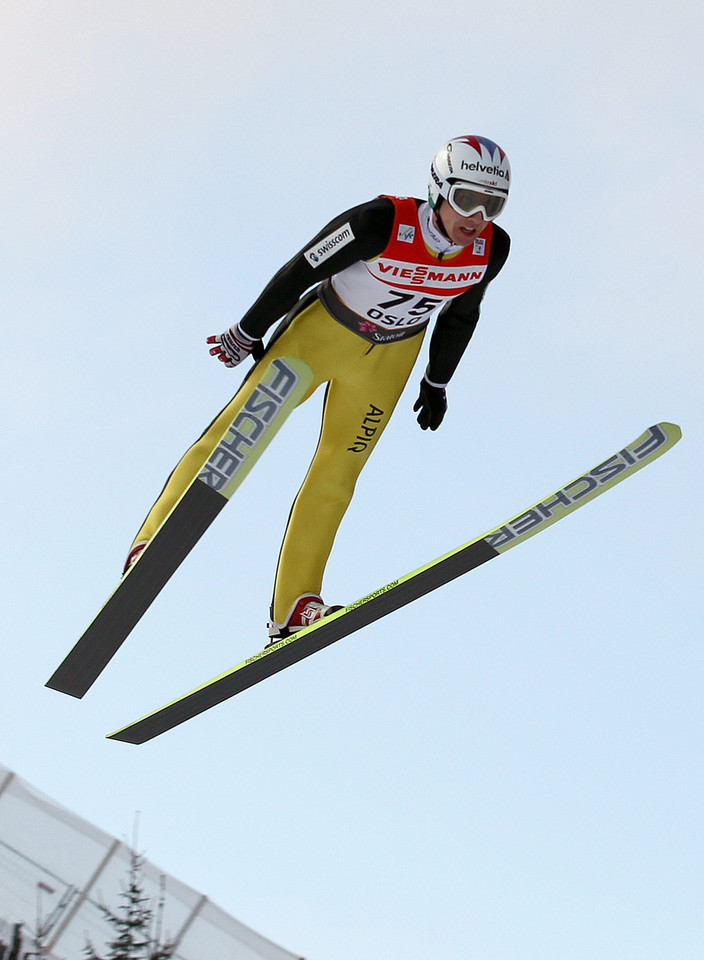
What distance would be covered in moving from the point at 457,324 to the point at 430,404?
17.6 inches

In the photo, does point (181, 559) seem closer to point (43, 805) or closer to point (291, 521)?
point (291, 521)

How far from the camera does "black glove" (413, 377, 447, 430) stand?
600cm

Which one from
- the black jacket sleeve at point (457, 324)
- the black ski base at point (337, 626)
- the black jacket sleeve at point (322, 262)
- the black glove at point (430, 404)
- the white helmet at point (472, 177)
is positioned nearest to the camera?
the white helmet at point (472, 177)

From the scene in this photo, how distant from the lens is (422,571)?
17.4ft

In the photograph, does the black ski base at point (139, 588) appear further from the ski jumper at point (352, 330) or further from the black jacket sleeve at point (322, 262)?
the black jacket sleeve at point (322, 262)

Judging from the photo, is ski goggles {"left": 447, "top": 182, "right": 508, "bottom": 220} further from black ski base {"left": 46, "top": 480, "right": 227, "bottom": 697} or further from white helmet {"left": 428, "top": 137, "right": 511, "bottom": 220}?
black ski base {"left": 46, "top": 480, "right": 227, "bottom": 697}

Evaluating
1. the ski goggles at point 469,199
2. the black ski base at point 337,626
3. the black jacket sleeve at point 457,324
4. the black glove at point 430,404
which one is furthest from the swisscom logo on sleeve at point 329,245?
the black ski base at point 337,626

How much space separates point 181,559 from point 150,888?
105 inches

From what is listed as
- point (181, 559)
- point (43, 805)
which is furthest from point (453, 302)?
point (43, 805)

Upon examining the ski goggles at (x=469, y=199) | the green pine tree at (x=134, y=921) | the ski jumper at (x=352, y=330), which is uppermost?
the ski goggles at (x=469, y=199)

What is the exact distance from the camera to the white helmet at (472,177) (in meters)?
5.01

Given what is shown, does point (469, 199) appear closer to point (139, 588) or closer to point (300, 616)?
point (300, 616)

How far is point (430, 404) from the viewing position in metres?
6.02

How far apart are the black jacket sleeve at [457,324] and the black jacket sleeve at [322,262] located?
1.98 feet
